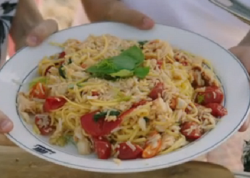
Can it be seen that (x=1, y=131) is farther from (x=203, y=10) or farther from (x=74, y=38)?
(x=203, y=10)

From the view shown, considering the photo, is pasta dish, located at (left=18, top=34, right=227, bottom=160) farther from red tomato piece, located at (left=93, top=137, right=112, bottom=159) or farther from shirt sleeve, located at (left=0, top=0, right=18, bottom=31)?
shirt sleeve, located at (left=0, top=0, right=18, bottom=31)

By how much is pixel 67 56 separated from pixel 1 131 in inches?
13.1

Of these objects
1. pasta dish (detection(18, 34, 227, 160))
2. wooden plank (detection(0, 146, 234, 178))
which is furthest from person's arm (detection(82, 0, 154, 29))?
wooden plank (detection(0, 146, 234, 178))

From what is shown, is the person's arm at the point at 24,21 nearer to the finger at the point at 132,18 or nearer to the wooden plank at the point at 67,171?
the finger at the point at 132,18

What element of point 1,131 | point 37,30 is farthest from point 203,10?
point 1,131

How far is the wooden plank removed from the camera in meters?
1.02

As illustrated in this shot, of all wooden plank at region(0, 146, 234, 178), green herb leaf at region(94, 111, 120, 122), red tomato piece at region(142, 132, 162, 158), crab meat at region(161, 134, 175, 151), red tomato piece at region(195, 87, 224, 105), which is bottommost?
wooden plank at region(0, 146, 234, 178)

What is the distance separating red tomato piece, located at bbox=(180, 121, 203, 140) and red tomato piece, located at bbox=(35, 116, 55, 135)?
0.30m

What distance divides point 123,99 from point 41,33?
386 millimetres

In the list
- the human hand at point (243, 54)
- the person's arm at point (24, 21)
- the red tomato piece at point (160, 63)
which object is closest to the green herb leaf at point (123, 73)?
the red tomato piece at point (160, 63)

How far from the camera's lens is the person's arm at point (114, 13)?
53.3 inches

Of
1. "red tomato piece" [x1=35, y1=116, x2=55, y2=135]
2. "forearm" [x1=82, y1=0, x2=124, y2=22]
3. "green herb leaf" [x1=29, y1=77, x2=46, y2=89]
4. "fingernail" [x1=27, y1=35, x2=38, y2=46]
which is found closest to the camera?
"red tomato piece" [x1=35, y1=116, x2=55, y2=135]

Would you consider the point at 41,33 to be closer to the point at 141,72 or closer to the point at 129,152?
the point at 141,72

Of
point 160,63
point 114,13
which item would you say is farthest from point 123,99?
point 114,13
